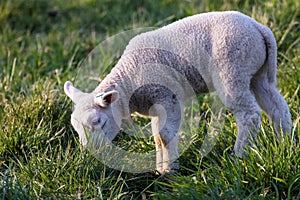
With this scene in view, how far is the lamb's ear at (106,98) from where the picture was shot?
3.41 m

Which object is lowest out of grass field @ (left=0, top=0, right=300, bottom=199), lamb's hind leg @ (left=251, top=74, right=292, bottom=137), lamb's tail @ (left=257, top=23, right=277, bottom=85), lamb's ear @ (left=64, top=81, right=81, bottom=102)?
grass field @ (left=0, top=0, right=300, bottom=199)

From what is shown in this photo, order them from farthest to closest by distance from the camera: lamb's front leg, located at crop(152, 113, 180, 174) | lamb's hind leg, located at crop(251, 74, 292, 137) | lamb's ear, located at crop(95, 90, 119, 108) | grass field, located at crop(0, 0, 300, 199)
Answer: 1. lamb's hind leg, located at crop(251, 74, 292, 137)
2. lamb's front leg, located at crop(152, 113, 180, 174)
3. lamb's ear, located at crop(95, 90, 119, 108)
4. grass field, located at crop(0, 0, 300, 199)

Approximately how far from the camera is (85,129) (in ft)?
11.4

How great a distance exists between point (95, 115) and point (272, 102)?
1207 mm

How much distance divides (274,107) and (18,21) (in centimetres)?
408

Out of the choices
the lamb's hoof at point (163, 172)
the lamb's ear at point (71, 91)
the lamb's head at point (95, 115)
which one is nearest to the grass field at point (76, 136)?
the lamb's hoof at point (163, 172)

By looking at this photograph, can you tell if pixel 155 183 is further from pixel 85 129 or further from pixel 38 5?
pixel 38 5

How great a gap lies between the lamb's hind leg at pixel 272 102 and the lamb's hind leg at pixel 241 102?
0.23 m

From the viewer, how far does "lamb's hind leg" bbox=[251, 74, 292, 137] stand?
371 centimetres

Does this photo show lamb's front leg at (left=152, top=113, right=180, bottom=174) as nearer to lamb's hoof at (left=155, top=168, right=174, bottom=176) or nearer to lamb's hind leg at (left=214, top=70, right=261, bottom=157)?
lamb's hoof at (left=155, top=168, right=174, bottom=176)

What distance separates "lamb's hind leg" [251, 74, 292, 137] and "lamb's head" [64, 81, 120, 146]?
39.0 inches

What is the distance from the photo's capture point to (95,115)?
3471 millimetres

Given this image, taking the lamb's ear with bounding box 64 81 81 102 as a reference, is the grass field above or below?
below

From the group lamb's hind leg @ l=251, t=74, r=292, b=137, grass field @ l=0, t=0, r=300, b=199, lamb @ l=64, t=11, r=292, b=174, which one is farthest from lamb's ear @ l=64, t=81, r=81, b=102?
lamb's hind leg @ l=251, t=74, r=292, b=137
